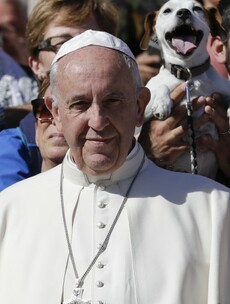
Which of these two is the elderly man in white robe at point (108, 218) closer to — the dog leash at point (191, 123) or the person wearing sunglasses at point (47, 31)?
the dog leash at point (191, 123)

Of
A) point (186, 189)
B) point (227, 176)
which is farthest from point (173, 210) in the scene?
point (227, 176)

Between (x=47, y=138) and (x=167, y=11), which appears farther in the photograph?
(x=167, y=11)

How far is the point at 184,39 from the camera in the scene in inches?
207

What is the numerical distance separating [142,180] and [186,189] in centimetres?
19

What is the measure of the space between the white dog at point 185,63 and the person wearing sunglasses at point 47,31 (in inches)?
19.8

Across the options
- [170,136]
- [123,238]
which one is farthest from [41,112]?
[123,238]

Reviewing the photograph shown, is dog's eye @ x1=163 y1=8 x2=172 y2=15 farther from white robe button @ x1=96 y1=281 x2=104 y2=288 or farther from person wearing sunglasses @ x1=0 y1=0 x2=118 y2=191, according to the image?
white robe button @ x1=96 y1=281 x2=104 y2=288

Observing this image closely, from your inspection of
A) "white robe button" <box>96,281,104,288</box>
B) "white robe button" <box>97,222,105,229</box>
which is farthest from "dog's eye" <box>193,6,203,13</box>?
"white robe button" <box>96,281,104,288</box>

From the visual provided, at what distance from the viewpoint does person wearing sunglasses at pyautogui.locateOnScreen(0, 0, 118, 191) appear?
17.8 ft

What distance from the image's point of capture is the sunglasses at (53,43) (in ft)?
18.5

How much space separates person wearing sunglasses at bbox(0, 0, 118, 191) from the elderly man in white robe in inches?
38.9

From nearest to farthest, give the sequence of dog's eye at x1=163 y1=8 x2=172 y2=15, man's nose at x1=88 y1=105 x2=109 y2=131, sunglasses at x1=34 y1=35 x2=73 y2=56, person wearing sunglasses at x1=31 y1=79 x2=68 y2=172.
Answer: man's nose at x1=88 y1=105 x2=109 y2=131
person wearing sunglasses at x1=31 y1=79 x2=68 y2=172
dog's eye at x1=163 y1=8 x2=172 y2=15
sunglasses at x1=34 y1=35 x2=73 y2=56

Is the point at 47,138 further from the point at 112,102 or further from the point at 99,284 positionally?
the point at 99,284

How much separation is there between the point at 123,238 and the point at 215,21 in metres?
1.57
